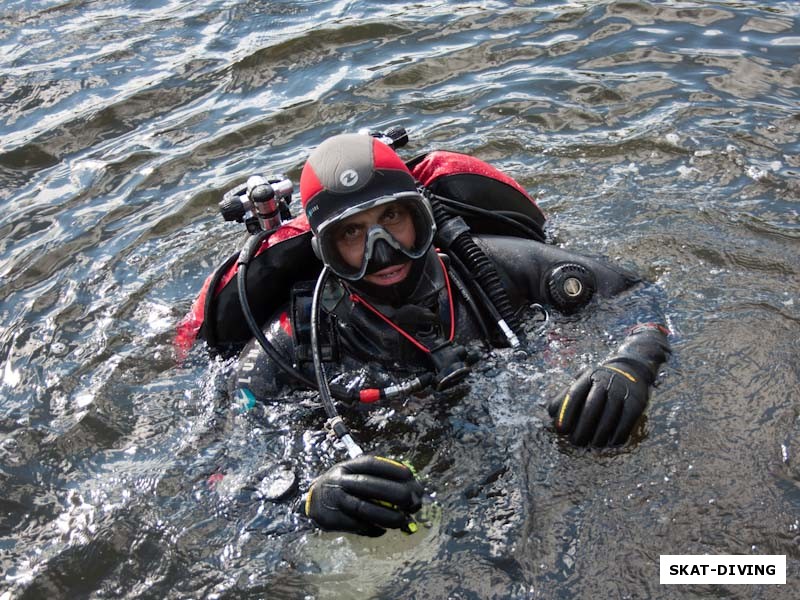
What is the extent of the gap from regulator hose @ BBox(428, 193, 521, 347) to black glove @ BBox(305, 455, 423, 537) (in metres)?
1.02

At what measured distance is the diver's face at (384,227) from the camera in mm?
3508

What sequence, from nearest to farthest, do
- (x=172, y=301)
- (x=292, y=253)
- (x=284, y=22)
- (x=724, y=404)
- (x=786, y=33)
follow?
(x=724, y=404) < (x=292, y=253) < (x=172, y=301) < (x=786, y=33) < (x=284, y=22)

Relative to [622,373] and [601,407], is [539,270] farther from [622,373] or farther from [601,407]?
[601,407]

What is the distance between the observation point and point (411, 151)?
638 centimetres

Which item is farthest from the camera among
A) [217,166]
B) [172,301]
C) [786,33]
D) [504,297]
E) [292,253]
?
[786,33]

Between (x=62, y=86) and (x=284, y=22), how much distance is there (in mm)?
2282

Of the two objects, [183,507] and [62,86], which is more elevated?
[62,86]

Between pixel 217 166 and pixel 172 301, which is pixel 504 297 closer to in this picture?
pixel 172 301

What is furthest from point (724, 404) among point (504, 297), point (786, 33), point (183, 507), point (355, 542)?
point (786, 33)

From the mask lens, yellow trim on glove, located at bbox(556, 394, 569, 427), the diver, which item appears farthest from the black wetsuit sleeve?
yellow trim on glove, located at bbox(556, 394, 569, 427)

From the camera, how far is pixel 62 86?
773 cm

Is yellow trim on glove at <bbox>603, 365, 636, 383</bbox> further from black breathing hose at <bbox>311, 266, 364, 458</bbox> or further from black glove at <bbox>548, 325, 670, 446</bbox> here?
black breathing hose at <bbox>311, 266, 364, 458</bbox>

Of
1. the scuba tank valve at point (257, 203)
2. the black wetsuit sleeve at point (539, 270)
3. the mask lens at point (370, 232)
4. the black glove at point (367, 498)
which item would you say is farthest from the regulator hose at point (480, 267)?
the black glove at point (367, 498)

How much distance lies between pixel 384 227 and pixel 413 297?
36cm
